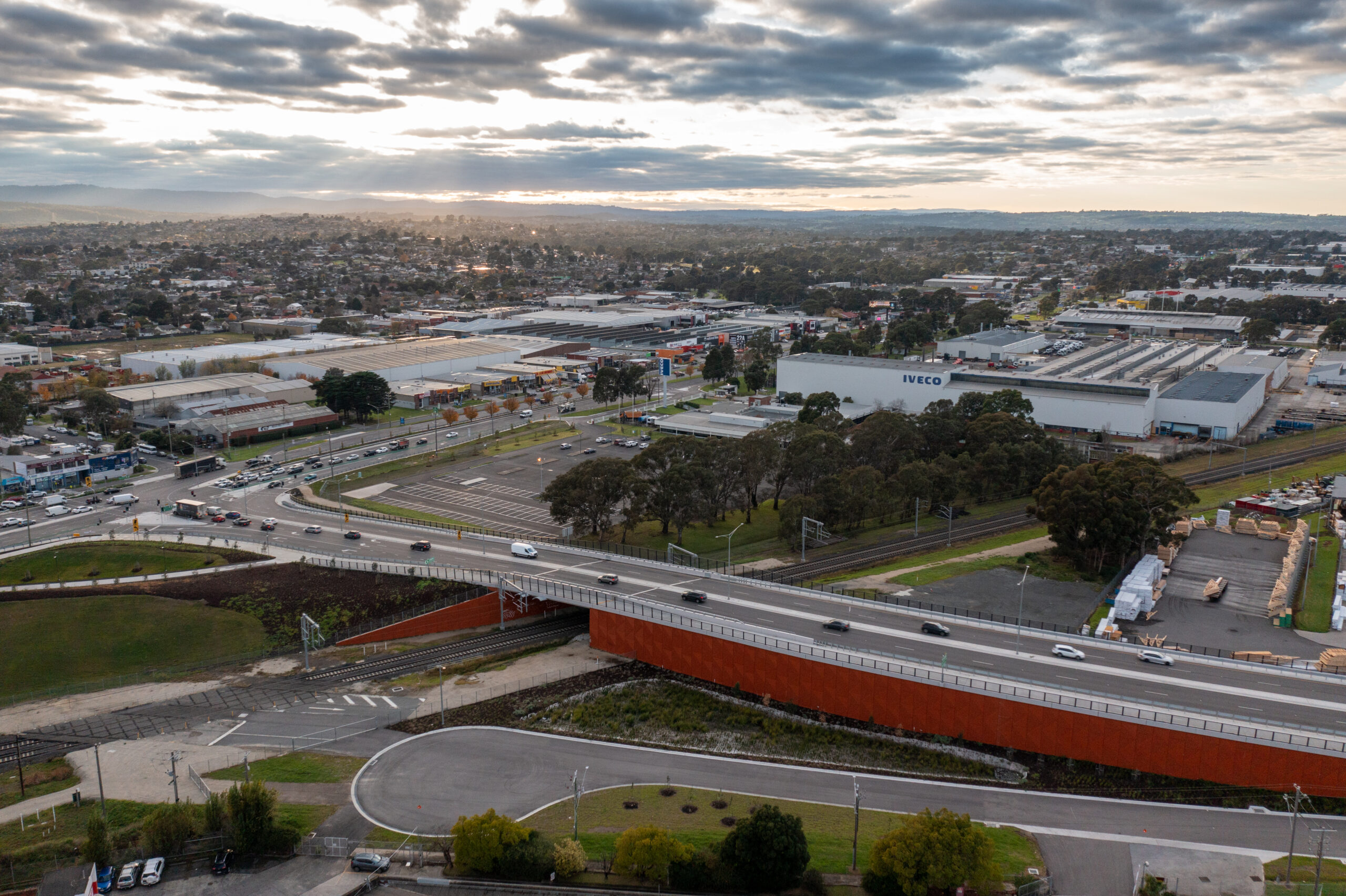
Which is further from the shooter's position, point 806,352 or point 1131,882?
point 806,352

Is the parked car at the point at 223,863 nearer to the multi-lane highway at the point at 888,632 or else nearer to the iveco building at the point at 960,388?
the multi-lane highway at the point at 888,632

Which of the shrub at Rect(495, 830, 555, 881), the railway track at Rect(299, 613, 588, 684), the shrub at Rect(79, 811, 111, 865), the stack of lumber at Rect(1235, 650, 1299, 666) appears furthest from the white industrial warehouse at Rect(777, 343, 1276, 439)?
the shrub at Rect(79, 811, 111, 865)

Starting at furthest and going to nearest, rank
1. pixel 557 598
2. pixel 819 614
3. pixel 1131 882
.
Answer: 1. pixel 557 598
2. pixel 819 614
3. pixel 1131 882

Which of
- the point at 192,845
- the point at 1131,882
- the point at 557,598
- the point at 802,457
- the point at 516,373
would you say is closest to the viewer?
the point at 1131,882

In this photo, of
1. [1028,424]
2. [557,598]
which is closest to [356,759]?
[557,598]

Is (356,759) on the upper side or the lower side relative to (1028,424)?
lower

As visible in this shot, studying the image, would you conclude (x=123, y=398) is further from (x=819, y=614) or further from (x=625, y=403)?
(x=819, y=614)

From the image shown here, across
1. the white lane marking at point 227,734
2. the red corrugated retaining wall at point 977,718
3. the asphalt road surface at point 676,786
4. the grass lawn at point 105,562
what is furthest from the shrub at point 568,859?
the grass lawn at point 105,562
